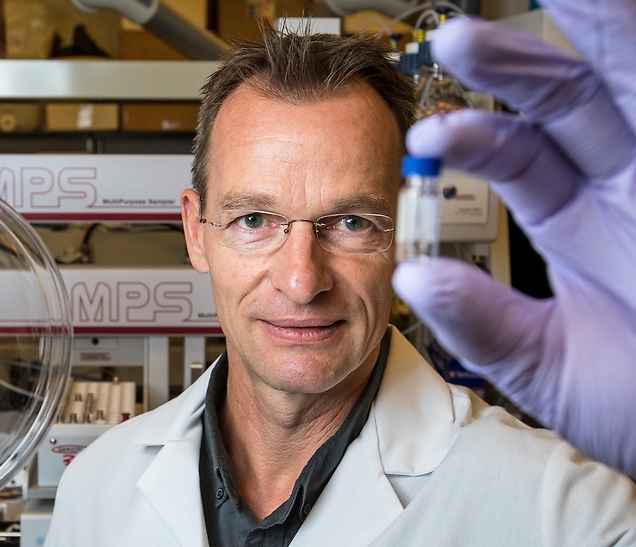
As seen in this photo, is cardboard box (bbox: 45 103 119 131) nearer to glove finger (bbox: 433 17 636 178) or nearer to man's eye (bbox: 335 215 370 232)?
man's eye (bbox: 335 215 370 232)

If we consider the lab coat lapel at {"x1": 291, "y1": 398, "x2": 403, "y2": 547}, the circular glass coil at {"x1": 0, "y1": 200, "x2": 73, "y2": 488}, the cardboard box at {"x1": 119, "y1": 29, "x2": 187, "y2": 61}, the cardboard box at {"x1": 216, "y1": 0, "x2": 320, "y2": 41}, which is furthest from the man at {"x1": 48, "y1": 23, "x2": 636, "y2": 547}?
the cardboard box at {"x1": 216, "y1": 0, "x2": 320, "y2": 41}

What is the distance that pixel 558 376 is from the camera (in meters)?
0.61

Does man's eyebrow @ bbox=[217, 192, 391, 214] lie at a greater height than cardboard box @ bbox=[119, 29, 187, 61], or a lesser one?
lesser

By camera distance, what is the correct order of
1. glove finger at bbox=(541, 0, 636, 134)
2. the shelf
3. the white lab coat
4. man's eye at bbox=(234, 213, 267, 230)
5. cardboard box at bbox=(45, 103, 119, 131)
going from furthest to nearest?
cardboard box at bbox=(45, 103, 119, 131) < the shelf < man's eye at bbox=(234, 213, 267, 230) < the white lab coat < glove finger at bbox=(541, 0, 636, 134)

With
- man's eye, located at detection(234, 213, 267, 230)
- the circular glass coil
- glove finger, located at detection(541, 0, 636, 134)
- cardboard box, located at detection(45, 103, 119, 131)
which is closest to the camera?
glove finger, located at detection(541, 0, 636, 134)

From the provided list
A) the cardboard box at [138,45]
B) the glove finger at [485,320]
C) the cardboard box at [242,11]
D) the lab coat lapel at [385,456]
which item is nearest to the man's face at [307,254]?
the lab coat lapel at [385,456]

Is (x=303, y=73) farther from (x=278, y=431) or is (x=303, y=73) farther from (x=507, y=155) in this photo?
(x=507, y=155)

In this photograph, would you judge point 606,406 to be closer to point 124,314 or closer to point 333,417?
point 333,417

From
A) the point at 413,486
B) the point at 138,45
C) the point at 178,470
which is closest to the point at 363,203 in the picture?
the point at 413,486

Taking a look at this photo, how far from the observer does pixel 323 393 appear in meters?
1.34

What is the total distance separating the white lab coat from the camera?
1.15 meters

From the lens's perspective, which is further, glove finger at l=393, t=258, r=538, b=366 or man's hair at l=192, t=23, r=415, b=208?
man's hair at l=192, t=23, r=415, b=208

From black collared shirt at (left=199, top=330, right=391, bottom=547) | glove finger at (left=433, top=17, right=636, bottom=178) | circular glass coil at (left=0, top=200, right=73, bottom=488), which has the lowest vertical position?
black collared shirt at (left=199, top=330, right=391, bottom=547)

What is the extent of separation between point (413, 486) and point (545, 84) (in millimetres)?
855
